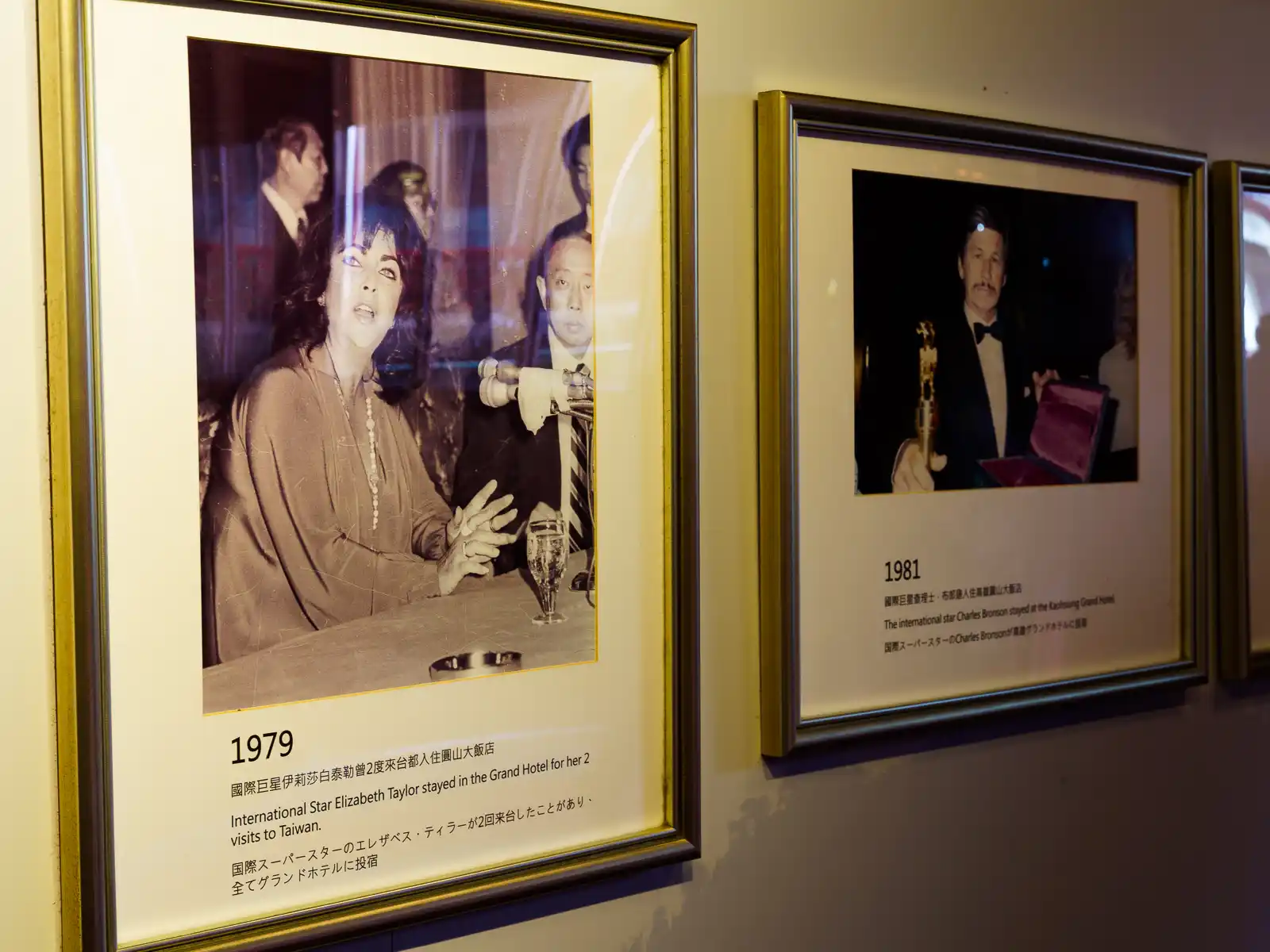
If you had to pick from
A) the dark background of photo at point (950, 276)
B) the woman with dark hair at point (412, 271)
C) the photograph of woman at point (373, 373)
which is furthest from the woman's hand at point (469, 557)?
the dark background of photo at point (950, 276)

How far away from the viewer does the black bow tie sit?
3.38 feet

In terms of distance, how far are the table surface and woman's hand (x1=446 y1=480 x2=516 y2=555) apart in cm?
4

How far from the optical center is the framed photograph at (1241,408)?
121 centimetres

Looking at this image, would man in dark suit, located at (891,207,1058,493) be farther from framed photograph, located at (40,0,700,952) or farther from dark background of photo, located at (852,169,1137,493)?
framed photograph, located at (40,0,700,952)

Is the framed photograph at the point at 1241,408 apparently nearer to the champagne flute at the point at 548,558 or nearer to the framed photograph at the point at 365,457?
the framed photograph at the point at 365,457

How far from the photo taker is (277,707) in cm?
74

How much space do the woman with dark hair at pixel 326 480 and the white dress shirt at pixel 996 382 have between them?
1.82 ft

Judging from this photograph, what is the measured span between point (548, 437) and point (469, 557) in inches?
4.4

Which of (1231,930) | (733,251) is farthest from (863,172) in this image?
(1231,930)

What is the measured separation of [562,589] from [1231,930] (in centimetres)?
99

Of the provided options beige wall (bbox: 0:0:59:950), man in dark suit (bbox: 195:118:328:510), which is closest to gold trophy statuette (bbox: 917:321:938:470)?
man in dark suit (bbox: 195:118:328:510)

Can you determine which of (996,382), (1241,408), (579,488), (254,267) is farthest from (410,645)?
(1241,408)

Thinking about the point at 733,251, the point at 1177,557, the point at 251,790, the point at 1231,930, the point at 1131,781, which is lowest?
the point at 1231,930

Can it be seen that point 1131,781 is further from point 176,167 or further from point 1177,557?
point 176,167
